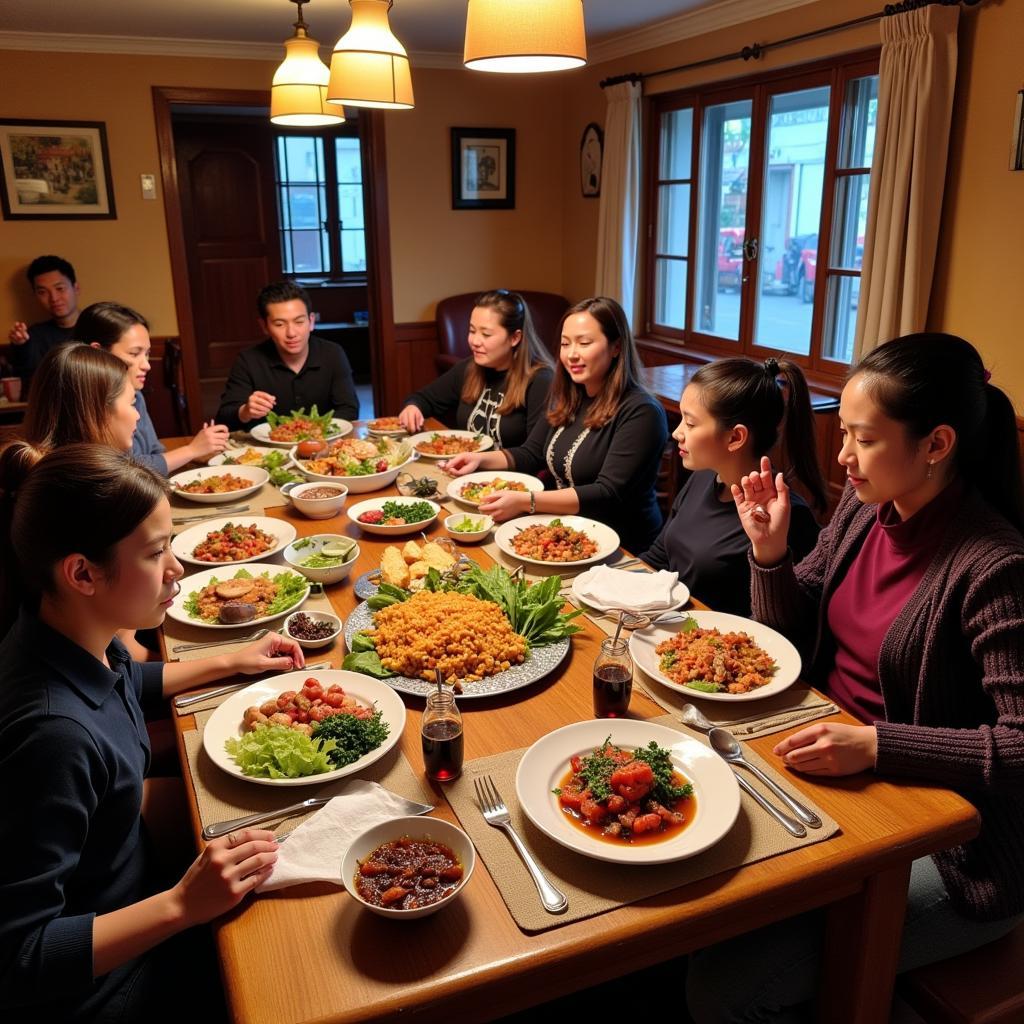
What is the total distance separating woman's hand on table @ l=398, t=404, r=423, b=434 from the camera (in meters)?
3.62

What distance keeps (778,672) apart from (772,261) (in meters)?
3.85

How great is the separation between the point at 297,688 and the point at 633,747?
0.62 m

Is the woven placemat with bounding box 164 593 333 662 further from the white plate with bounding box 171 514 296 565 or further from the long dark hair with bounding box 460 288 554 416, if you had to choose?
the long dark hair with bounding box 460 288 554 416

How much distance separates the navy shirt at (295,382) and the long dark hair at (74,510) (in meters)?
2.54

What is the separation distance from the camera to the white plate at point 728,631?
Result: 61.6 inches

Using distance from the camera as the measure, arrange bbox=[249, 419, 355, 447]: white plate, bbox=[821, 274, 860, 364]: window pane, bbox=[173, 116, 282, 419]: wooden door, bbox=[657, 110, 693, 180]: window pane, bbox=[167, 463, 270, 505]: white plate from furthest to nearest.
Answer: bbox=[173, 116, 282, 419]: wooden door
bbox=[657, 110, 693, 180]: window pane
bbox=[821, 274, 860, 364]: window pane
bbox=[249, 419, 355, 447]: white plate
bbox=[167, 463, 270, 505]: white plate

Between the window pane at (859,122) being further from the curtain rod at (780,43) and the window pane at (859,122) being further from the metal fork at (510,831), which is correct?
the metal fork at (510,831)

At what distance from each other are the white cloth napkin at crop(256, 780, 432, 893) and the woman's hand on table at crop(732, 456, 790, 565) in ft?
3.09

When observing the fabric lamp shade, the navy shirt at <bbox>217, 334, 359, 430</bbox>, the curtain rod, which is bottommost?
the navy shirt at <bbox>217, 334, 359, 430</bbox>

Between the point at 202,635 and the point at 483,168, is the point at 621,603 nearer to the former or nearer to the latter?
the point at 202,635

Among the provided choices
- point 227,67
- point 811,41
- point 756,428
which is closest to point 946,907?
point 756,428

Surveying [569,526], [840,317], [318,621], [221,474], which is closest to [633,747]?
[318,621]

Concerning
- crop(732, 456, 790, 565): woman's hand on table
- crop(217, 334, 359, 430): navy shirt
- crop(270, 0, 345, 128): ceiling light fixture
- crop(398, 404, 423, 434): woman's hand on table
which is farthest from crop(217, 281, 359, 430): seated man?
crop(732, 456, 790, 565): woman's hand on table

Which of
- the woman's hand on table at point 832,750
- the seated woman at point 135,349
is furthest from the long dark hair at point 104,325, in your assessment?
the woman's hand on table at point 832,750
